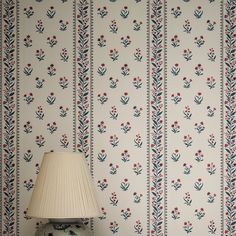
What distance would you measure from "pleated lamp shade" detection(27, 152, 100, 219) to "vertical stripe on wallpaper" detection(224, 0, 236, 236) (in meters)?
0.71

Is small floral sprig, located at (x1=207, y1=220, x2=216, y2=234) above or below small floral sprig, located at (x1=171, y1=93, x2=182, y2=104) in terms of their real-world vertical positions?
below

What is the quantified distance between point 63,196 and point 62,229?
0.15 metres

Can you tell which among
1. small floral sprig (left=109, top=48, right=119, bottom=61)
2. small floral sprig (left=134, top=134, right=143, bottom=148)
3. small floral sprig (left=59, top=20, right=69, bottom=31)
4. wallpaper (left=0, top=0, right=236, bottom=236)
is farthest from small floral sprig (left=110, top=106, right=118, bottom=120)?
small floral sprig (left=59, top=20, right=69, bottom=31)

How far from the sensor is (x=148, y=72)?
8.68ft

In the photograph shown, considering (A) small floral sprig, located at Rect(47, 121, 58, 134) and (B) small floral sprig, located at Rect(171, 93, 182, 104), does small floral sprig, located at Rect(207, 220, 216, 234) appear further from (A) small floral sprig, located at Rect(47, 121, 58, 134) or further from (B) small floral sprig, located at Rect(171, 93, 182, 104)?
(A) small floral sprig, located at Rect(47, 121, 58, 134)

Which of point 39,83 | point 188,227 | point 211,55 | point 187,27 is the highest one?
point 187,27

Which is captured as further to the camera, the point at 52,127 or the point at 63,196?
the point at 52,127

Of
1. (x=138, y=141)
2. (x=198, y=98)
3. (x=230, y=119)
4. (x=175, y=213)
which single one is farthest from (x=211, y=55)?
(x=175, y=213)

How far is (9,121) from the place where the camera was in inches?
104

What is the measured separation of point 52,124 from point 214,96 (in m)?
0.83

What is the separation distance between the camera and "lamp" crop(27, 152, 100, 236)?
7.13 feet

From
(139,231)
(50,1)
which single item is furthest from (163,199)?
(50,1)

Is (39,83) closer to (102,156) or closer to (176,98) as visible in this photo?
(102,156)

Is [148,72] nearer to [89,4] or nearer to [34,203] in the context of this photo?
[89,4]
